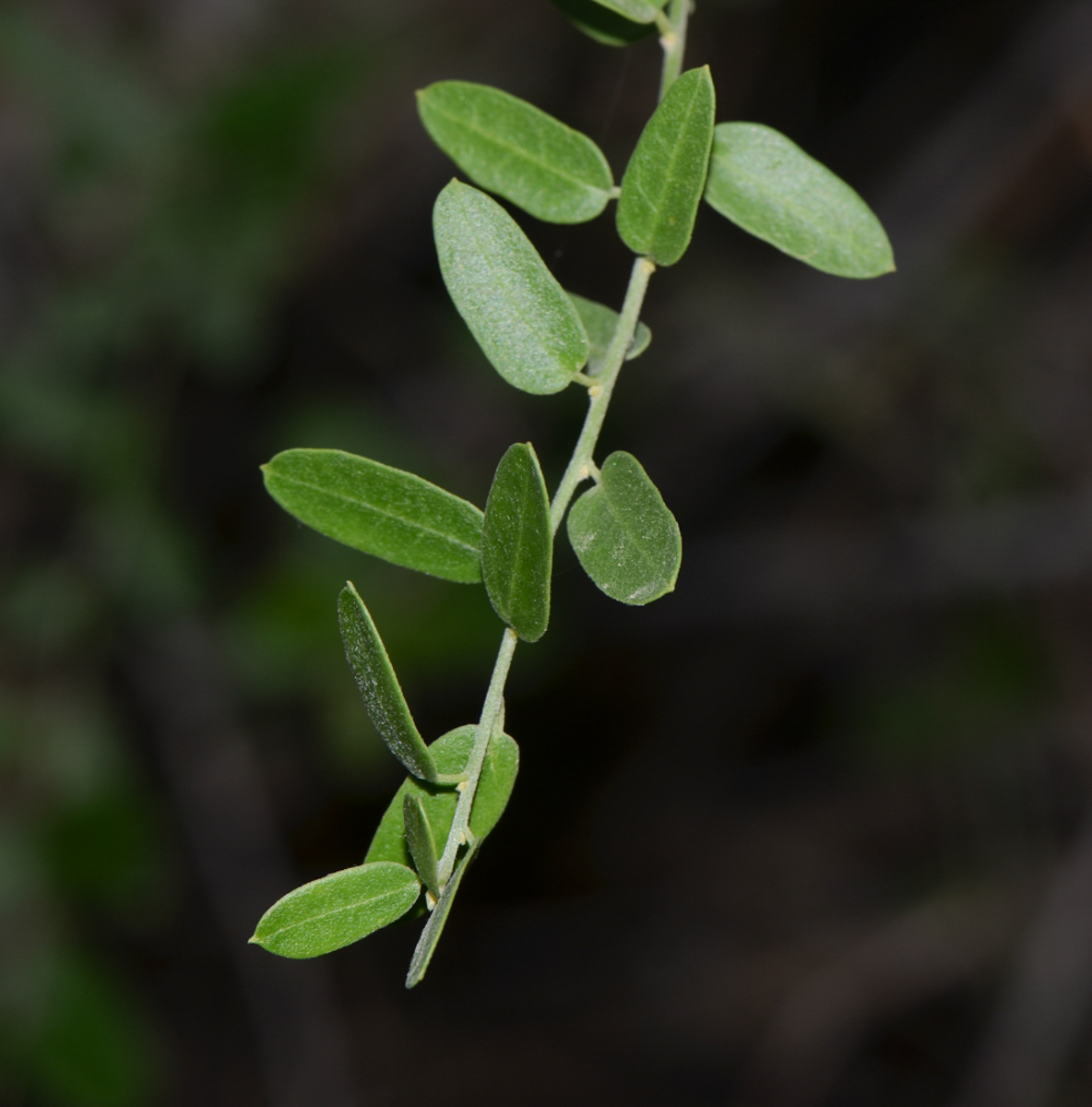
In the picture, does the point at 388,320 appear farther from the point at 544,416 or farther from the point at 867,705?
the point at 867,705

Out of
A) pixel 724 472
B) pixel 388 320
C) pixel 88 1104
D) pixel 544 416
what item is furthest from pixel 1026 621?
pixel 88 1104

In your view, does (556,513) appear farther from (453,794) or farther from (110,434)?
(110,434)

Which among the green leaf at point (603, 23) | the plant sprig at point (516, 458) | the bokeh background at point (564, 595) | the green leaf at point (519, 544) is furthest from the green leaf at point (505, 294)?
the bokeh background at point (564, 595)

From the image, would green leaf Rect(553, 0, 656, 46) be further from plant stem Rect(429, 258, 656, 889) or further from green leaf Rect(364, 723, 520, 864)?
Answer: green leaf Rect(364, 723, 520, 864)

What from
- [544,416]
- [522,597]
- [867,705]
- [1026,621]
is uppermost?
[522,597]

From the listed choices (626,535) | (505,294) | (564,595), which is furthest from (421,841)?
(564,595)
